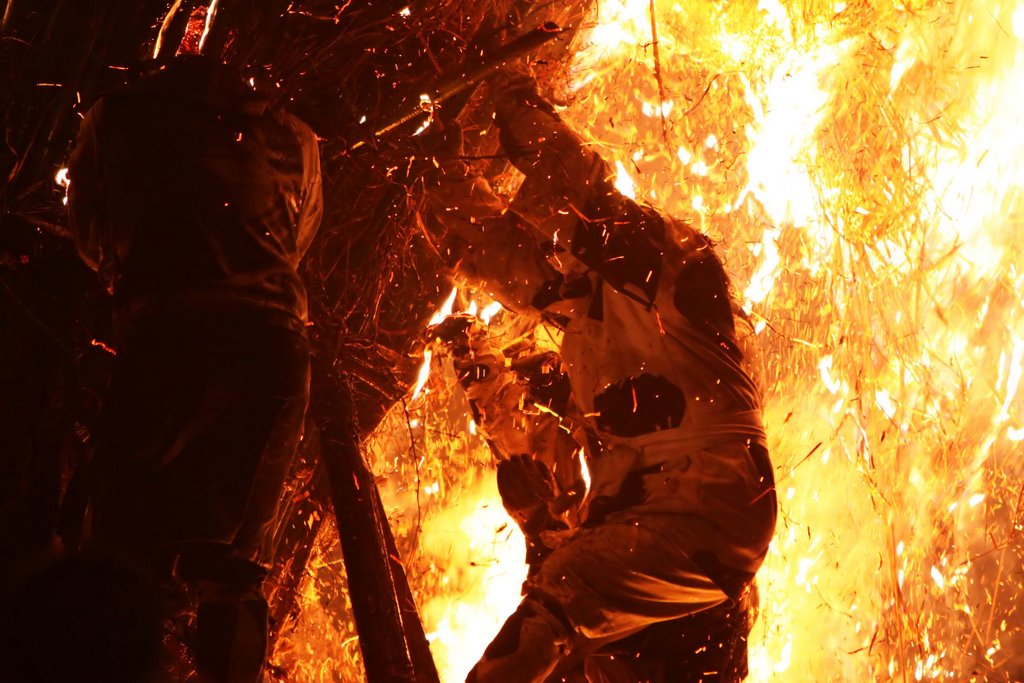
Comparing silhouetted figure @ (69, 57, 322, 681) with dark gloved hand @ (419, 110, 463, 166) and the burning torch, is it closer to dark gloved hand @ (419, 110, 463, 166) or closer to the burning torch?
the burning torch

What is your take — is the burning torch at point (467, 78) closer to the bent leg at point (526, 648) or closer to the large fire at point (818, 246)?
the large fire at point (818, 246)

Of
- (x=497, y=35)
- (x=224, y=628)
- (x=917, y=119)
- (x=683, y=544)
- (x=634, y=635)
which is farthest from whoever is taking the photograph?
(x=917, y=119)

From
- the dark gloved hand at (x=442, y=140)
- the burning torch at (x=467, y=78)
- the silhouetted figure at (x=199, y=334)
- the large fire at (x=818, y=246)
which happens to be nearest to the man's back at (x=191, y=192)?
the silhouetted figure at (x=199, y=334)

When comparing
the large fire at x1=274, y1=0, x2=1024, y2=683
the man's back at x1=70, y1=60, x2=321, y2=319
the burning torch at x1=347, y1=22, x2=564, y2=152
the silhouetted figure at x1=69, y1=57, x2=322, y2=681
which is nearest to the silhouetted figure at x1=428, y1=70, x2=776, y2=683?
the burning torch at x1=347, y1=22, x2=564, y2=152

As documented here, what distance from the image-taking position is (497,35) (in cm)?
350

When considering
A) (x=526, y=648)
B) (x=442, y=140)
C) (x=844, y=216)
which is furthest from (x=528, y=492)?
(x=844, y=216)

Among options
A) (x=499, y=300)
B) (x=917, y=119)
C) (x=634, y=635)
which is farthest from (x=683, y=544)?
(x=917, y=119)

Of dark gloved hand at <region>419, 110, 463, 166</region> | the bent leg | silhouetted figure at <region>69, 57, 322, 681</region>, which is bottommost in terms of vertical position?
the bent leg

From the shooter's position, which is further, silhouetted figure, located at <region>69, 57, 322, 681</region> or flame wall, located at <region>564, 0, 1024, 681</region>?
flame wall, located at <region>564, 0, 1024, 681</region>

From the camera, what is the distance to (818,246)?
4562 mm

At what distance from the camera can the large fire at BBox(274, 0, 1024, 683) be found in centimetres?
426

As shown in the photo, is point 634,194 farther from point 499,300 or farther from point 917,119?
point 917,119

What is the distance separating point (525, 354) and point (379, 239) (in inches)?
29.2

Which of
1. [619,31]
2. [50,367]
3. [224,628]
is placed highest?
[619,31]
